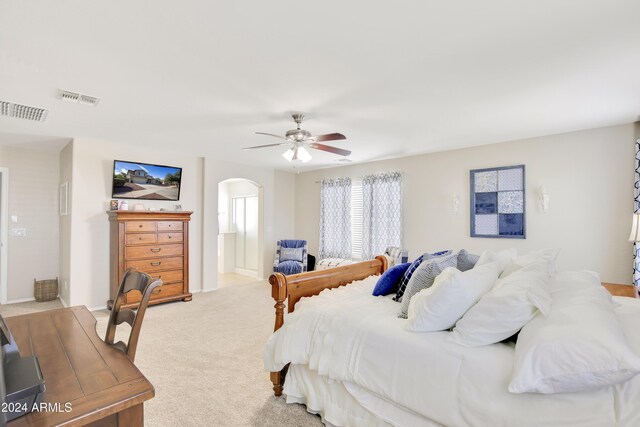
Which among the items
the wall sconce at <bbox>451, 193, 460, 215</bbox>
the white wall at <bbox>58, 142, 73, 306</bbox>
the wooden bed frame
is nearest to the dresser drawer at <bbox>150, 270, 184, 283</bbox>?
the white wall at <bbox>58, 142, 73, 306</bbox>

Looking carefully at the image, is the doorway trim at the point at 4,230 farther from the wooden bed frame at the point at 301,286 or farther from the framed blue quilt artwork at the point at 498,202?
the framed blue quilt artwork at the point at 498,202

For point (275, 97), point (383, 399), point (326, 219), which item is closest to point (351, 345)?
point (383, 399)

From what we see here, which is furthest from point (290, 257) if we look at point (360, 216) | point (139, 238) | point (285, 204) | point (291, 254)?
point (139, 238)

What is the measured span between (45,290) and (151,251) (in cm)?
206

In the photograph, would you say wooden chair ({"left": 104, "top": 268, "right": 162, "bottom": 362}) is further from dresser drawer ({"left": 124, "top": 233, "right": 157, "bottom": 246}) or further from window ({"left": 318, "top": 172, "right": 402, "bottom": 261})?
window ({"left": 318, "top": 172, "right": 402, "bottom": 261})

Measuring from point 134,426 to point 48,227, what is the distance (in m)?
5.82

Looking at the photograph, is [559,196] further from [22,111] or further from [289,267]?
[22,111]

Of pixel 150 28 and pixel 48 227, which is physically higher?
pixel 150 28

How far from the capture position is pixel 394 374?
1.69 meters

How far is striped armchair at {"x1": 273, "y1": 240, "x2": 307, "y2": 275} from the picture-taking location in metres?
6.12

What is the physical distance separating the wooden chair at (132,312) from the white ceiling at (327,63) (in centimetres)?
146

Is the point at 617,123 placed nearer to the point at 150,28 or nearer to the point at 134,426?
the point at 150,28

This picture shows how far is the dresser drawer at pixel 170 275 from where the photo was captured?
4.86m

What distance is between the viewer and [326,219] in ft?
22.2
